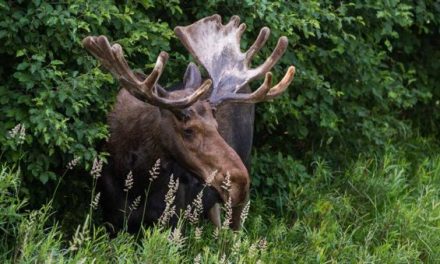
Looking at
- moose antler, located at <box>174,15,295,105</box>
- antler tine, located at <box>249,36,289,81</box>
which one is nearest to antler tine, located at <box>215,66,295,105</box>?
moose antler, located at <box>174,15,295,105</box>

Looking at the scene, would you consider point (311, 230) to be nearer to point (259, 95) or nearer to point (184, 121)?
point (259, 95)

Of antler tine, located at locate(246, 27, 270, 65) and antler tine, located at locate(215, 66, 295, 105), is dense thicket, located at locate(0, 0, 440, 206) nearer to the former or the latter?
antler tine, located at locate(246, 27, 270, 65)

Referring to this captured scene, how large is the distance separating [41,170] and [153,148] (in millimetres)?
799

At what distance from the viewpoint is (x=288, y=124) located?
396 inches

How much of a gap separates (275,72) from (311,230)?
1350 mm

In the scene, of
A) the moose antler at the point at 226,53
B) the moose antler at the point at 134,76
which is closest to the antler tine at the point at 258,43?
the moose antler at the point at 226,53

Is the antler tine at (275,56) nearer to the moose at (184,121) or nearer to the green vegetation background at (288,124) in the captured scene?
the moose at (184,121)

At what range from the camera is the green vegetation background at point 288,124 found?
761cm

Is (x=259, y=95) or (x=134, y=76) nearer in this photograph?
(x=134, y=76)

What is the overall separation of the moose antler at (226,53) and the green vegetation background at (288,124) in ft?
0.84

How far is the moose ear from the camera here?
27.1 ft

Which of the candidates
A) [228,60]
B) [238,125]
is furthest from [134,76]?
[238,125]

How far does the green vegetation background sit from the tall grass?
0.7 inches

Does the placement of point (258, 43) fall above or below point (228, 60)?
above
